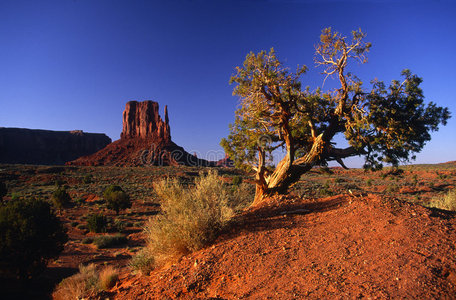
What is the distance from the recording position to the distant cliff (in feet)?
305

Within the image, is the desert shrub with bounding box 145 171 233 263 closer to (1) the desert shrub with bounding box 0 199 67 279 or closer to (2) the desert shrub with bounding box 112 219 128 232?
(1) the desert shrub with bounding box 0 199 67 279

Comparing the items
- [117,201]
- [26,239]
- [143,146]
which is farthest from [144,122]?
[26,239]

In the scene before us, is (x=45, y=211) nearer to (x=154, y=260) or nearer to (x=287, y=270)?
(x=154, y=260)

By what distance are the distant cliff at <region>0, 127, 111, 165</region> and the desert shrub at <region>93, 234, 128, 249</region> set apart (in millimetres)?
96866

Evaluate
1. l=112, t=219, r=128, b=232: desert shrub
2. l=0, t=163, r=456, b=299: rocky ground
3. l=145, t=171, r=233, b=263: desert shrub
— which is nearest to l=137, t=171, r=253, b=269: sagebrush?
l=145, t=171, r=233, b=263: desert shrub

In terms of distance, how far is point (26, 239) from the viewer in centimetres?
955

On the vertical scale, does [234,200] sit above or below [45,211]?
above

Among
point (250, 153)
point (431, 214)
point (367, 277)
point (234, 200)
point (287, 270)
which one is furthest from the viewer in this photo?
point (250, 153)

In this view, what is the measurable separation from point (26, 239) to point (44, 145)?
409 ft

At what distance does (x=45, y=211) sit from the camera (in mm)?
11102

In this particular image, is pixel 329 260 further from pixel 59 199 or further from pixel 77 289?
pixel 59 199

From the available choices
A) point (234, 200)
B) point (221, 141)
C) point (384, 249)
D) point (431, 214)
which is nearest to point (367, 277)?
point (384, 249)

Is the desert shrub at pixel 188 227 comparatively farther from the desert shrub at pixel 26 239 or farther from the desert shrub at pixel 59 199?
the desert shrub at pixel 59 199

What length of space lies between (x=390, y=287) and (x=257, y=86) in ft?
21.6
